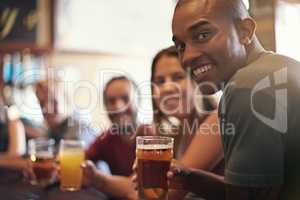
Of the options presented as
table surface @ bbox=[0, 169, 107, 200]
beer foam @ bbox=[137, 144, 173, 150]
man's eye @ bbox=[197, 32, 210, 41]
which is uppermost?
man's eye @ bbox=[197, 32, 210, 41]

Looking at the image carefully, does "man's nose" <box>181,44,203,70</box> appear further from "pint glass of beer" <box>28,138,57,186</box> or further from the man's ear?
"pint glass of beer" <box>28,138,57,186</box>

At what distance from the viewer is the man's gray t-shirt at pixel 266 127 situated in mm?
562

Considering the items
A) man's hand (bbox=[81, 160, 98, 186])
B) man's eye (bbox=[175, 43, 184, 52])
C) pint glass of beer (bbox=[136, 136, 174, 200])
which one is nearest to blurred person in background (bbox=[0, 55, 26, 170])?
man's hand (bbox=[81, 160, 98, 186])

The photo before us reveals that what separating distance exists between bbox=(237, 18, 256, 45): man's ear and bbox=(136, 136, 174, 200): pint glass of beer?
224mm

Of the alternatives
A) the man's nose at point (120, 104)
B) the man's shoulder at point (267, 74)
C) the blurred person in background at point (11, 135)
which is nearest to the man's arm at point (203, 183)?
the man's shoulder at point (267, 74)

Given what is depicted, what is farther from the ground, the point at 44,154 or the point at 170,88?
the point at 170,88

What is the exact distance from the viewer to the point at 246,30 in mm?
634

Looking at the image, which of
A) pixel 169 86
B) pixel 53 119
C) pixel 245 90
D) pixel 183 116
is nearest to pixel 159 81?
pixel 169 86

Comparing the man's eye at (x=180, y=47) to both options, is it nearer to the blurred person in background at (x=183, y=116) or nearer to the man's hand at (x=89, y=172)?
the blurred person in background at (x=183, y=116)

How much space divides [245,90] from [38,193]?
2.15 feet

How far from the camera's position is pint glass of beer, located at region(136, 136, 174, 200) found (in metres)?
0.73

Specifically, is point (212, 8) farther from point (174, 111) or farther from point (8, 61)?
point (8, 61)

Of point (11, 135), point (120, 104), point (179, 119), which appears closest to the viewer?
point (179, 119)

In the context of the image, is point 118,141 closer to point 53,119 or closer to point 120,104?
point 120,104
